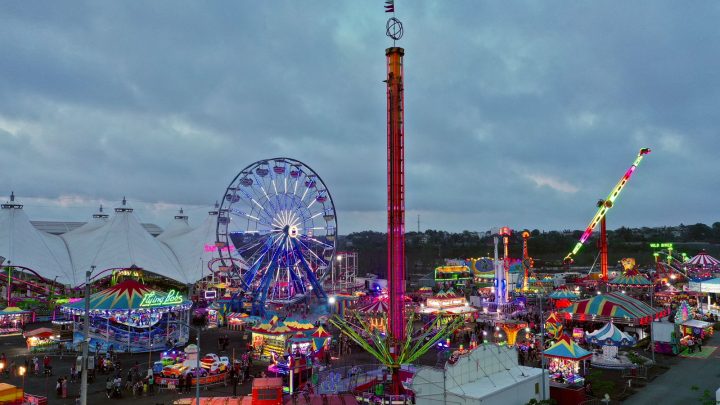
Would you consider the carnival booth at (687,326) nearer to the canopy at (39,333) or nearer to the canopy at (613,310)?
the canopy at (613,310)

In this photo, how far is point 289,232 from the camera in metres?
40.7

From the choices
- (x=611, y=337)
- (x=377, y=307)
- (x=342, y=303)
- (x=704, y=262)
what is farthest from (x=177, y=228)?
(x=704, y=262)

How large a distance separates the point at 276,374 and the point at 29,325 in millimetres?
27834

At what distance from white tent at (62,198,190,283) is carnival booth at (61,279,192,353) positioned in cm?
2684

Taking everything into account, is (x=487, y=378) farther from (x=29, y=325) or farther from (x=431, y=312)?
(x=29, y=325)

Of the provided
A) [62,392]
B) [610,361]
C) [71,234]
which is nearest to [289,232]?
[62,392]

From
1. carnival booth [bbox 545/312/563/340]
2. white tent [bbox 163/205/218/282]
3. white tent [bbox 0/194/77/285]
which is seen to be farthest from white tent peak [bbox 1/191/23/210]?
carnival booth [bbox 545/312/563/340]

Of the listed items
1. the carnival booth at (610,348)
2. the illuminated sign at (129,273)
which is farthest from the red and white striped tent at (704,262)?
the illuminated sign at (129,273)

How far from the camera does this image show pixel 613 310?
33.0 metres

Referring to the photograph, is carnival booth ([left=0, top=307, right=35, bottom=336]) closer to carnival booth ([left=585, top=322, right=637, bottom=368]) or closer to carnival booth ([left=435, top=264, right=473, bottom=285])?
carnival booth ([left=585, top=322, right=637, bottom=368])

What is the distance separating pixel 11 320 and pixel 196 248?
31.7 meters

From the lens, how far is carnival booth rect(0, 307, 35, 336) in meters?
36.2

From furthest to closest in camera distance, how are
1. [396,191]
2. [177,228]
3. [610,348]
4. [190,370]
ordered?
[177,228] < [610,348] < [396,191] < [190,370]

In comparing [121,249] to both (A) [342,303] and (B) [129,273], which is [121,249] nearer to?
(B) [129,273]
